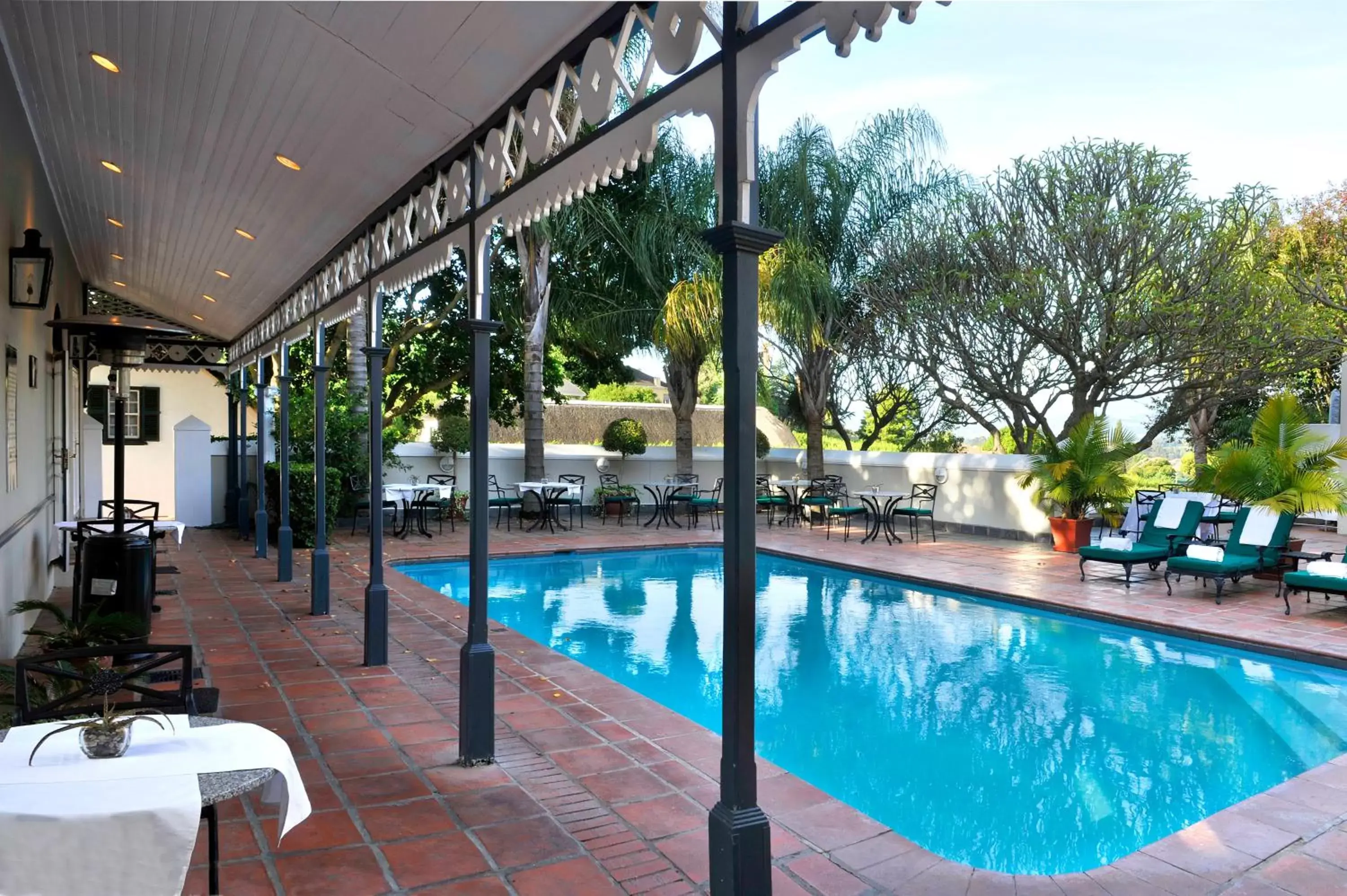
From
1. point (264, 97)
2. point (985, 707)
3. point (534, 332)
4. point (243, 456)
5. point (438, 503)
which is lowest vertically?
point (985, 707)

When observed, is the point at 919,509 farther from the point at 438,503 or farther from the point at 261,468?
the point at 261,468

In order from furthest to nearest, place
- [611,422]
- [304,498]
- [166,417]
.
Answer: [611,422], [166,417], [304,498]

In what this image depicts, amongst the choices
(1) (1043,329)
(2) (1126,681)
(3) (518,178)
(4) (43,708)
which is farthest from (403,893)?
(1) (1043,329)

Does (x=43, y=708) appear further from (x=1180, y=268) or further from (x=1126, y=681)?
(x=1180, y=268)

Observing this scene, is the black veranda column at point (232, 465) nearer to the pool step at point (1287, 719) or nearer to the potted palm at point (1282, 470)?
the pool step at point (1287, 719)

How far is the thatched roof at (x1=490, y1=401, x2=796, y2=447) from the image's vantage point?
68.0 ft

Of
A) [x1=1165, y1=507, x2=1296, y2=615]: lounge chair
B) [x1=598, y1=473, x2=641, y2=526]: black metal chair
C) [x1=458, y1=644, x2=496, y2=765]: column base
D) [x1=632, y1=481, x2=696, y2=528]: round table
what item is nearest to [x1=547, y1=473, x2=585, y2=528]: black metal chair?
[x1=598, y1=473, x2=641, y2=526]: black metal chair

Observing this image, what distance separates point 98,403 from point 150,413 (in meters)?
1.38

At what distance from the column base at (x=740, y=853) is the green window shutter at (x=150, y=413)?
62.9ft

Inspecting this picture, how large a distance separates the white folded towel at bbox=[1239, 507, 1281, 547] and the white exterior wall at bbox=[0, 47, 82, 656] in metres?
10.1

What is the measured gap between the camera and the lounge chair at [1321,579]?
7512mm

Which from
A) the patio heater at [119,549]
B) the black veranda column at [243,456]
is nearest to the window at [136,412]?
the black veranda column at [243,456]

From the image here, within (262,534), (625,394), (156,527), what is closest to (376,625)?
(156,527)

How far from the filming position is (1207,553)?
8.81m
